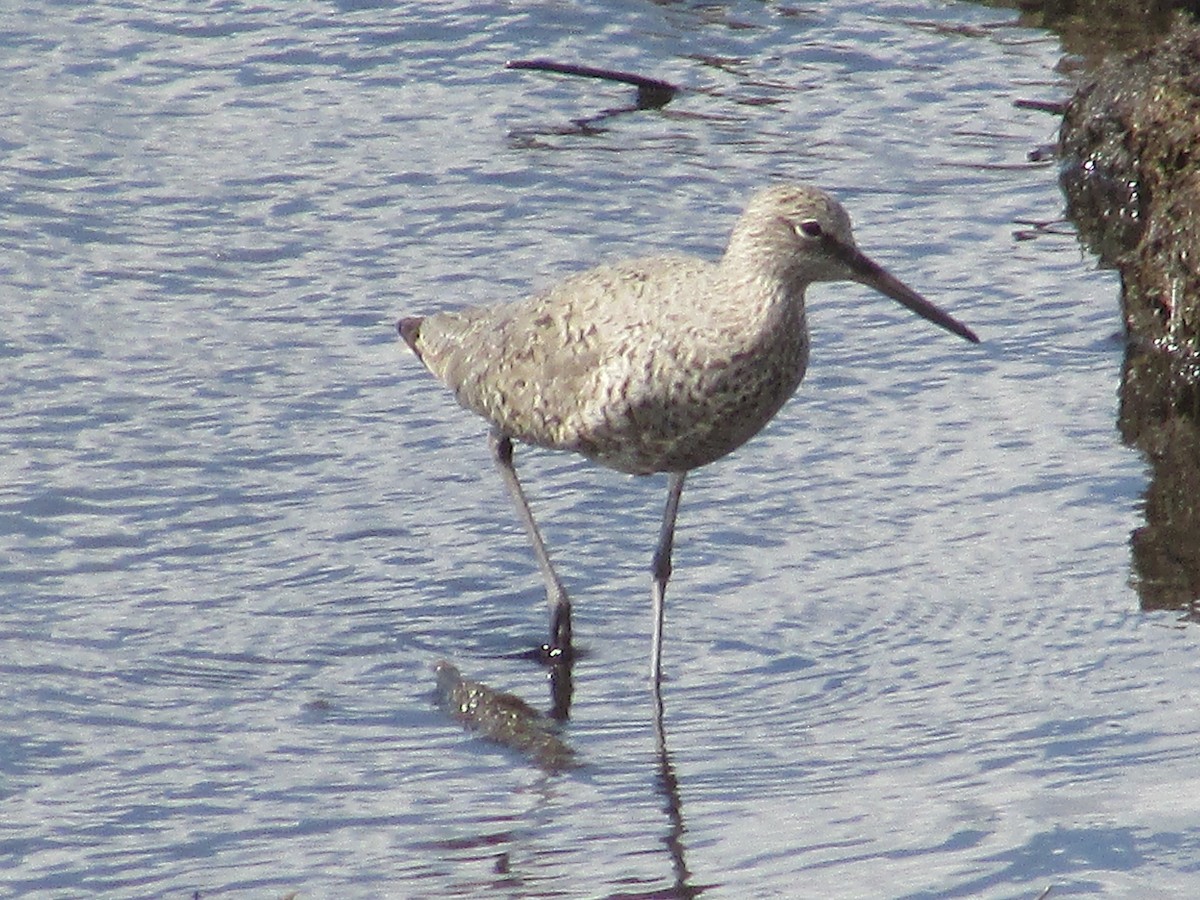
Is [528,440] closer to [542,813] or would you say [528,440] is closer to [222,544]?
[222,544]

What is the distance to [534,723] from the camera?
637 centimetres

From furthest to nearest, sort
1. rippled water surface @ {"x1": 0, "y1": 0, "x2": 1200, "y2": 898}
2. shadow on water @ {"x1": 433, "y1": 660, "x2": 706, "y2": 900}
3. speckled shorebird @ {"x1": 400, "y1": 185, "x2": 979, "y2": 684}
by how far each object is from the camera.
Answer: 1. speckled shorebird @ {"x1": 400, "y1": 185, "x2": 979, "y2": 684}
2. shadow on water @ {"x1": 433, "y1": 660, "x2": 706, "y2": 900}
3. rippled water surface @ {"x1": 0, "y1": 0, "x2": 1200, "y2": 898}

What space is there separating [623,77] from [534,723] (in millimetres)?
5282

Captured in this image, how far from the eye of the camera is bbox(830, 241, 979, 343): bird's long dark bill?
21.0 feet

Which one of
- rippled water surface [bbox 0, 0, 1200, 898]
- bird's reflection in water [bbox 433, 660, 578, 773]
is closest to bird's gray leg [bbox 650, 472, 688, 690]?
rippled water surface [bbox 0, 0, 1200, 898]

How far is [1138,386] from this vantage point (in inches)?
324

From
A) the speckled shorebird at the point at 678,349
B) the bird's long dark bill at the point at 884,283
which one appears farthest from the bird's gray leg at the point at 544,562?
the bird's long dark bill at the point at 884,283

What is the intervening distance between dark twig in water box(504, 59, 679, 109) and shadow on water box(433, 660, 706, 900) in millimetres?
4887

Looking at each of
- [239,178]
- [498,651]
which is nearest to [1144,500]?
[498,651]

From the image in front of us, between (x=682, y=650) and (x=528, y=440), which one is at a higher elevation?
(x=528, y=440)

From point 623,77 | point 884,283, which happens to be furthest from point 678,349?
point 623,77

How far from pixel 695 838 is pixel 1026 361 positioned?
3324 millimetres

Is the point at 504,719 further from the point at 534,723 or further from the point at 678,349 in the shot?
the point at 678,349

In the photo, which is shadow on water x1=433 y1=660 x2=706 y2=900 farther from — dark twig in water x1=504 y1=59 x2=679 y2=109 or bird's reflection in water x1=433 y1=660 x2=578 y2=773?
dark twig in water x1=504 y1=59 x2=679 y2=109
